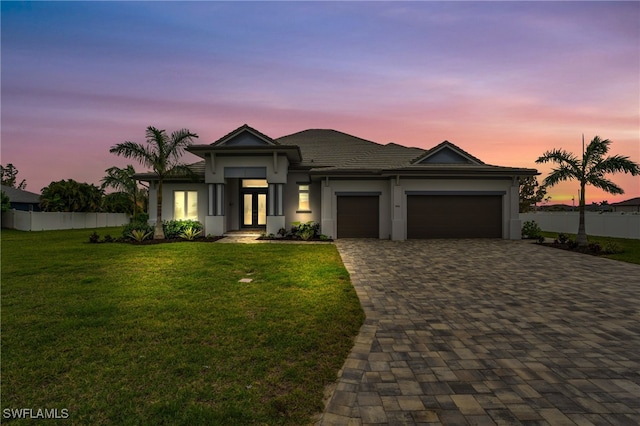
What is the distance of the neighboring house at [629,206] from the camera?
55625mm

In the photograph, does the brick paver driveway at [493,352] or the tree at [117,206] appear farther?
the tree at [117,206]

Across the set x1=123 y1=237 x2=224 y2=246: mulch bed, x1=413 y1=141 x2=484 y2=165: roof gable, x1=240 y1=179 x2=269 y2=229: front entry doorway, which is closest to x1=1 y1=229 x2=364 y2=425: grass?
x1=123 y1=237 x2=224 y2=246: mulch bed

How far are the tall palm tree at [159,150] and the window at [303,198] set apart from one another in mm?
7224

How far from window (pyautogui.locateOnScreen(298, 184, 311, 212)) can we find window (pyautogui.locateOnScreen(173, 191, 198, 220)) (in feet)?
23.7

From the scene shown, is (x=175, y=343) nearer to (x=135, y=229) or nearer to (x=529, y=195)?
(x=135, y=229)

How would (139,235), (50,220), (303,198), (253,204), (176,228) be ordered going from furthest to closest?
(50,220)
(253,204)
(303,198)
(176,228)
(139,235)

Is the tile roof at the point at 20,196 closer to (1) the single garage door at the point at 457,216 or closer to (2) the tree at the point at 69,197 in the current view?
(2) the tree at the point at 69,197

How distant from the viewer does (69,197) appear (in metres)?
28.1

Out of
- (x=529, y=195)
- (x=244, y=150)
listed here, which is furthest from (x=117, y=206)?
(x=529, y=195)

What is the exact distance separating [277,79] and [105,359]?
781 inches

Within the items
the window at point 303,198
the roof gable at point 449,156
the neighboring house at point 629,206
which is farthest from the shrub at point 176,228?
the neighboring house at point 629,206

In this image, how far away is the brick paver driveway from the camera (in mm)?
2549

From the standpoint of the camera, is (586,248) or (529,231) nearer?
(586,248)

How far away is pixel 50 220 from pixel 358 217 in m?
28.3
